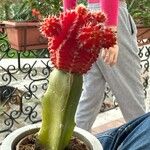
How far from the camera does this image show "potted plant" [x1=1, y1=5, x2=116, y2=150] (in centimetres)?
75

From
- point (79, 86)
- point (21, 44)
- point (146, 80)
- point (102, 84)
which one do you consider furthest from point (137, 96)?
point (79, 86)

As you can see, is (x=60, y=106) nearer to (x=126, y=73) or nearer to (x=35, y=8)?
(x=126, y=73)

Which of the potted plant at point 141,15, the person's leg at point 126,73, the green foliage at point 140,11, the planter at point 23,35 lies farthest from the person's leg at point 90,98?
the green foliage at point 140,11

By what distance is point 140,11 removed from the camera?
467 centimetres

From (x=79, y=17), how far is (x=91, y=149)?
0.26 meters

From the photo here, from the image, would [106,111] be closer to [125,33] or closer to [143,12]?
[143,12]

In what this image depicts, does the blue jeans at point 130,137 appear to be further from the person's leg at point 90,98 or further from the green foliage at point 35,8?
the green foliage at point 35,8

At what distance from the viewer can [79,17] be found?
76 cm

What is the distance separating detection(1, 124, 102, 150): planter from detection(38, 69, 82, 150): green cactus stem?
0.23 feet

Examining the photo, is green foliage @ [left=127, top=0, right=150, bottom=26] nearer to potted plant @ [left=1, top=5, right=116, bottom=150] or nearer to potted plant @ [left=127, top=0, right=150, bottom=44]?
potted plant @ [left=127, top=0, right=150, bottom=44]

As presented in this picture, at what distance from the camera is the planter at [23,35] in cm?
330

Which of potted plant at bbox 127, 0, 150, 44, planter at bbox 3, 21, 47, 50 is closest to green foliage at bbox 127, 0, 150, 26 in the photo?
potted plant at bbox 127, 0, 150, 44

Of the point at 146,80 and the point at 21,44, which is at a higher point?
the point at 21,44

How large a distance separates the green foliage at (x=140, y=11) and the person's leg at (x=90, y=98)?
191cm
